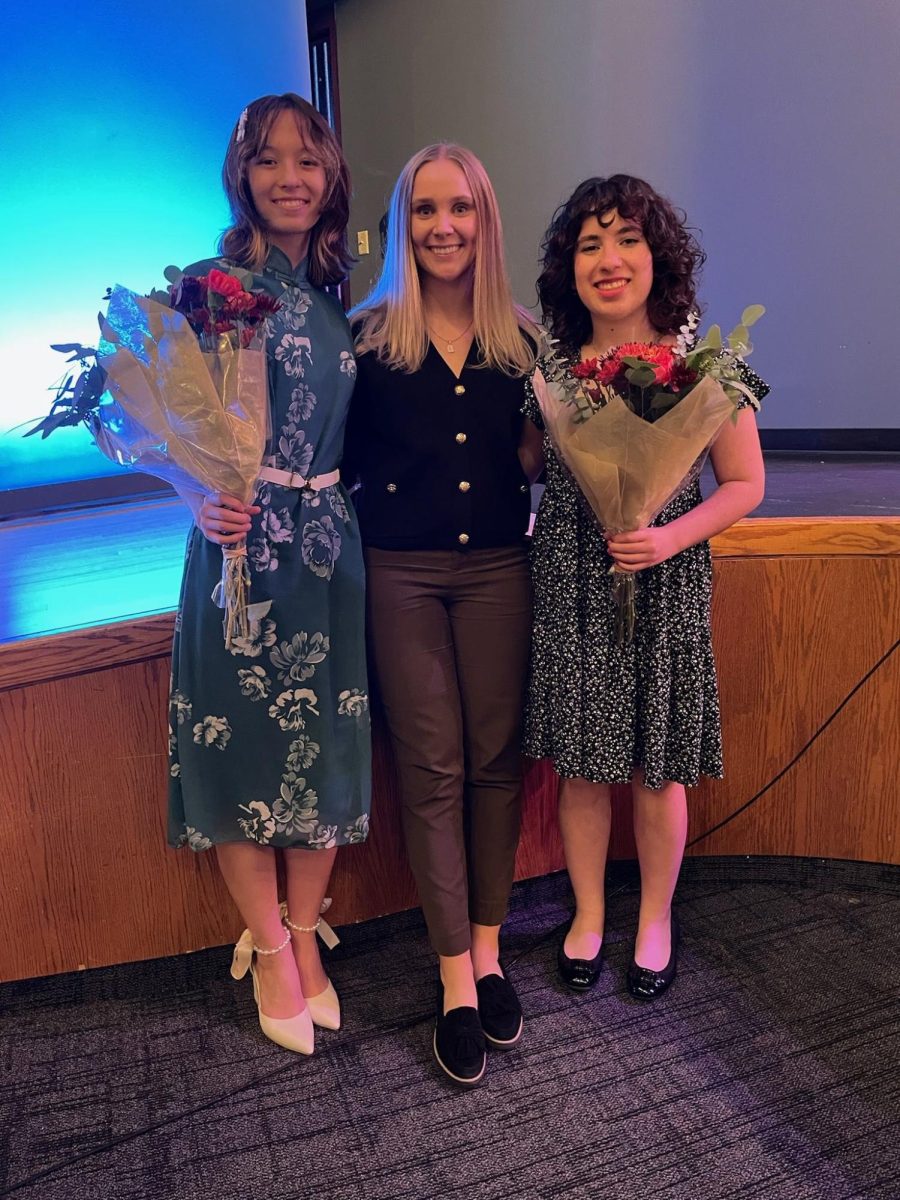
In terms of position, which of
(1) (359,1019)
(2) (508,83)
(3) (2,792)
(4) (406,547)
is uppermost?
(2) (508,83)

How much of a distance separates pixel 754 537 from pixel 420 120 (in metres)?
4.29

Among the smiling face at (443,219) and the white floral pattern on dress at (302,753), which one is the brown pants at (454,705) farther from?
the smiling face at (443,219)

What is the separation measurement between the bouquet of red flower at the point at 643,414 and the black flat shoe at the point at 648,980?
35.9 inches

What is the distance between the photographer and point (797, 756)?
7.27 feet

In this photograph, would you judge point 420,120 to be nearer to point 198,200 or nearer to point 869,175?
point 198,200

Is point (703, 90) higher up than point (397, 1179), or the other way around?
point (703, 90)

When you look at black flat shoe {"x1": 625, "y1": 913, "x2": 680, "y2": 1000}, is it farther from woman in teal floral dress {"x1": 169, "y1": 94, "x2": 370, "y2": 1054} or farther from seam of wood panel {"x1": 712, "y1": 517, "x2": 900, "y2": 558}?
seam of wood panel {"x1": 712, "y1": 517, "x2": 900, "y2": 558}

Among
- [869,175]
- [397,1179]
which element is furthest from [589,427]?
[869,175]

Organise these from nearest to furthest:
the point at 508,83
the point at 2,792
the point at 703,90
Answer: the point at 2,792 < the point at 703,90 < the point at 508,83

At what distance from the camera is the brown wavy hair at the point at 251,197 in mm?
1526

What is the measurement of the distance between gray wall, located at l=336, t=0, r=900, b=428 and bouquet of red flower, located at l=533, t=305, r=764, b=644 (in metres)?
2.92

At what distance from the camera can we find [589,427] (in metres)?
1.45

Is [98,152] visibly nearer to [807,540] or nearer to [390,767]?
[390,767]

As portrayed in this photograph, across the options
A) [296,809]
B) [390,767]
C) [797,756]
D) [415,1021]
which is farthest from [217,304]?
[797,756]
